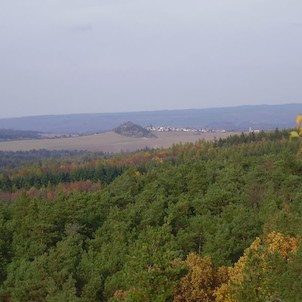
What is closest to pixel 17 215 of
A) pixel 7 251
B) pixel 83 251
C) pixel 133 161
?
pixel 7 251

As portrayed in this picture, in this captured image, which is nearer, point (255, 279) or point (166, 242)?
point (255, 279)

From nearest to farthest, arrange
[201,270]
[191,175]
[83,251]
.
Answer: [201,270] < [83,251] < [191,175]

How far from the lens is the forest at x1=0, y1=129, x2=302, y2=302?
22000 mm

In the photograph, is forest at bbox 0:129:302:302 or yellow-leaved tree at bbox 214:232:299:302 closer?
yellow-leaved tree at bbox 214:232:299:302

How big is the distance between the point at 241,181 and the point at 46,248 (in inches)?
867

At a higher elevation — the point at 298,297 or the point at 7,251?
the point at 298,297

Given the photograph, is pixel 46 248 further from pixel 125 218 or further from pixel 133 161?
pixel 133 161

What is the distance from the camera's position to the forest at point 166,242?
2200 cm

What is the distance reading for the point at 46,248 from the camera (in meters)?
35.0

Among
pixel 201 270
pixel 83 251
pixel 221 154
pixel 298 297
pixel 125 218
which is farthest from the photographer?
pixel 221 154

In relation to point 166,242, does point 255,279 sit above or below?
above

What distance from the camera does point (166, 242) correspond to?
1072 inches

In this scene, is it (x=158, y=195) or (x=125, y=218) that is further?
(x=158, y=195)

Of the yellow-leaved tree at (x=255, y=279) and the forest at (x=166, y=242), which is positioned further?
the forest at (x=166, y=242)
